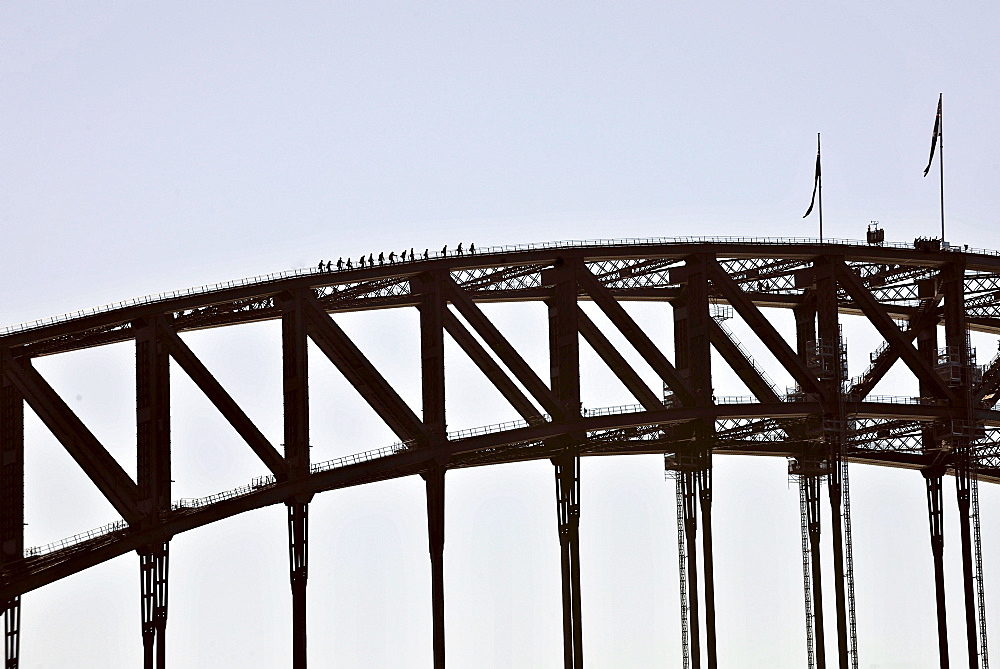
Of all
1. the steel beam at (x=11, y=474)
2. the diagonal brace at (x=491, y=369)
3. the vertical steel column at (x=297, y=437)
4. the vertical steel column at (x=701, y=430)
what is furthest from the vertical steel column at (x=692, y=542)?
the steel beam at (x=11, y=474)

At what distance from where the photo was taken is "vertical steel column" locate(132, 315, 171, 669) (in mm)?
91812

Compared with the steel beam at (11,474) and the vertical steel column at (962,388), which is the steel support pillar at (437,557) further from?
the vertical steel column at (962,388)

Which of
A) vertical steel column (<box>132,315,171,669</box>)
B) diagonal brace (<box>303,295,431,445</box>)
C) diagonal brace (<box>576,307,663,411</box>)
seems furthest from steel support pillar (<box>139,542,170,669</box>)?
diagonal brace (<box>576,307,663,411</box>)

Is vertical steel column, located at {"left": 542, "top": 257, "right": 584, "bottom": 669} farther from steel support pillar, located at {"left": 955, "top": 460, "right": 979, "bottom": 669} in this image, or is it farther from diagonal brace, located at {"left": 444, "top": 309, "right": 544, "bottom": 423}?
steel support pillar, located at {"left": 955, "top": 460, "right": 979, "bottom": 669}

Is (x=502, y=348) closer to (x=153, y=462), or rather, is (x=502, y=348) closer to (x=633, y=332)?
(x=633, y=332)

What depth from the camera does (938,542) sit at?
110m

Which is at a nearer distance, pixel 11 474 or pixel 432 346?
pixel 432 346

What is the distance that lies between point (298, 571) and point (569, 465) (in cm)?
1485

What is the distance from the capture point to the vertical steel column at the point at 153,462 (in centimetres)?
9181

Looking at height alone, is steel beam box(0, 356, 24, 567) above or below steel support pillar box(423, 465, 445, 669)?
above

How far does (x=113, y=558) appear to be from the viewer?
301 feet

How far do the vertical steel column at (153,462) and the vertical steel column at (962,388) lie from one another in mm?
42317

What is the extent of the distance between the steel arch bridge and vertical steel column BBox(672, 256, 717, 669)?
4.6 inches

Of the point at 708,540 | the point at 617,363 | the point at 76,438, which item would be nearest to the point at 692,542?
the point at 708,540
